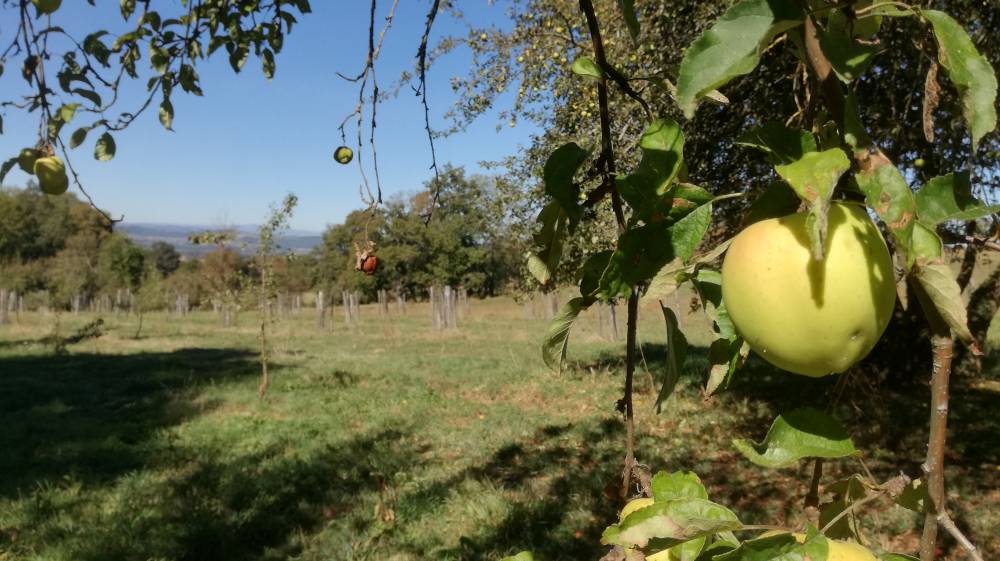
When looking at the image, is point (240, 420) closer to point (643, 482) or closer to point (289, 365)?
point (289, 365)

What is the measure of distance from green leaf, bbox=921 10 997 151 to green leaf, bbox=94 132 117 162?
2.42 meters

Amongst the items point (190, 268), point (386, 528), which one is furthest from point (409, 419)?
point (190, 268)

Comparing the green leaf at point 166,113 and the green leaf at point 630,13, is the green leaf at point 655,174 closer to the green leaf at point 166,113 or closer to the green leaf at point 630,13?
the green leaf at point 630,13

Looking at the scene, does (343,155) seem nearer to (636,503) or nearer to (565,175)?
(565,175)

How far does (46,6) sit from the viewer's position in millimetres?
1812

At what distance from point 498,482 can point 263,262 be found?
667cm

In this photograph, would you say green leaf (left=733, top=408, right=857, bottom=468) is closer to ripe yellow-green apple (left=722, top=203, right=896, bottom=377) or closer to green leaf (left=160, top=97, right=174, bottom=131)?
ripe yellow-green apple (left=722, top=203, right=896, bottom=377)

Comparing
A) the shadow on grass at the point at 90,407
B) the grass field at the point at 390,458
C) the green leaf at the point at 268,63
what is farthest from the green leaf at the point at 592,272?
the shadow on grass at the point at 90,407

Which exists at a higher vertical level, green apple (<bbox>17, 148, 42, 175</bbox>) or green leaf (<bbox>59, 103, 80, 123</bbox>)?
green leaf (<bbox>59, 103, 80, 123</bbox>)

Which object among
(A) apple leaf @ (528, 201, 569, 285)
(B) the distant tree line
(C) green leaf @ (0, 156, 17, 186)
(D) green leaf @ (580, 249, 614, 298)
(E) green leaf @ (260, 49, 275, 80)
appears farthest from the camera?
(B) the distant tree line

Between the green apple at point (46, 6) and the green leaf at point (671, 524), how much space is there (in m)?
2.07

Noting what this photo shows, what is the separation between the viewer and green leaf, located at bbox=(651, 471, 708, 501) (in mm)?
643

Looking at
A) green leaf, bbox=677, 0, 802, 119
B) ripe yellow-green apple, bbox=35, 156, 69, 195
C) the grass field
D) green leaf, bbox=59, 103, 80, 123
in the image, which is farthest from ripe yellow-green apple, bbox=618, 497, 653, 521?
green leaf, bbox=59, 103, 80, 123

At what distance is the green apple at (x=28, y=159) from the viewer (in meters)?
2.01
